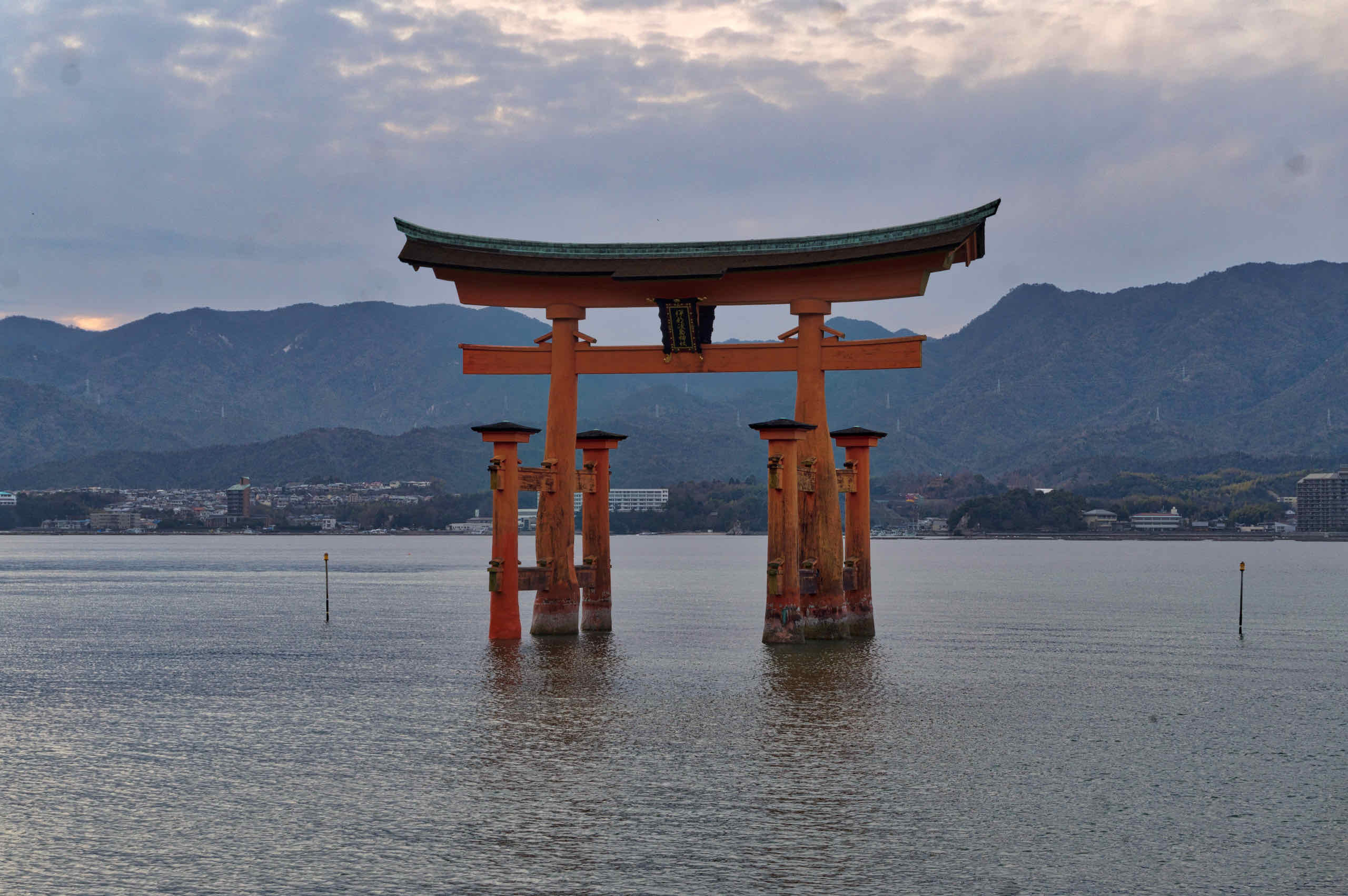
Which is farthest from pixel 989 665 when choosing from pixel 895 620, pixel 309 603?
pixel 309 603

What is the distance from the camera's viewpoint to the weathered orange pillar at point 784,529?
105ft

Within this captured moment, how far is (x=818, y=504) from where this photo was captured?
3381 centimetres

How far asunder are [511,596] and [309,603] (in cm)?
3555

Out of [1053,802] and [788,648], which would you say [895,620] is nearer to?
[788,648]

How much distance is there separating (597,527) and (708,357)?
19.0 feet

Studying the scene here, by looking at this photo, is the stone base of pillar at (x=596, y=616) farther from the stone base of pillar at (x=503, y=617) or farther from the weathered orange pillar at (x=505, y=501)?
the weathered orange pillar at (x=505, y=501)

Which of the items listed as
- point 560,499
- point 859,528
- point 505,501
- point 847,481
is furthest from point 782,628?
point 505,501

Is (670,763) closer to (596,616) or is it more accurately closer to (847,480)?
(847,480)

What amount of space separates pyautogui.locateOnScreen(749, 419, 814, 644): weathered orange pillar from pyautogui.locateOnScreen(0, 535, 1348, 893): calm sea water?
1.25m

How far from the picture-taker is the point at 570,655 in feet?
109

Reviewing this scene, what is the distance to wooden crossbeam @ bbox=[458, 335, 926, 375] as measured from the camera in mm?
33812

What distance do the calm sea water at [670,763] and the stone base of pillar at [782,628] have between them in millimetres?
645

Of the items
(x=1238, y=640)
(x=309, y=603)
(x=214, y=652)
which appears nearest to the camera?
(x=214, y=652)

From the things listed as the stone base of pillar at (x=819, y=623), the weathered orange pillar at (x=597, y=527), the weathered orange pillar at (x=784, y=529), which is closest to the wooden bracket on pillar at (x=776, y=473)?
the weathered orange pillar at (x=784, y=529)
